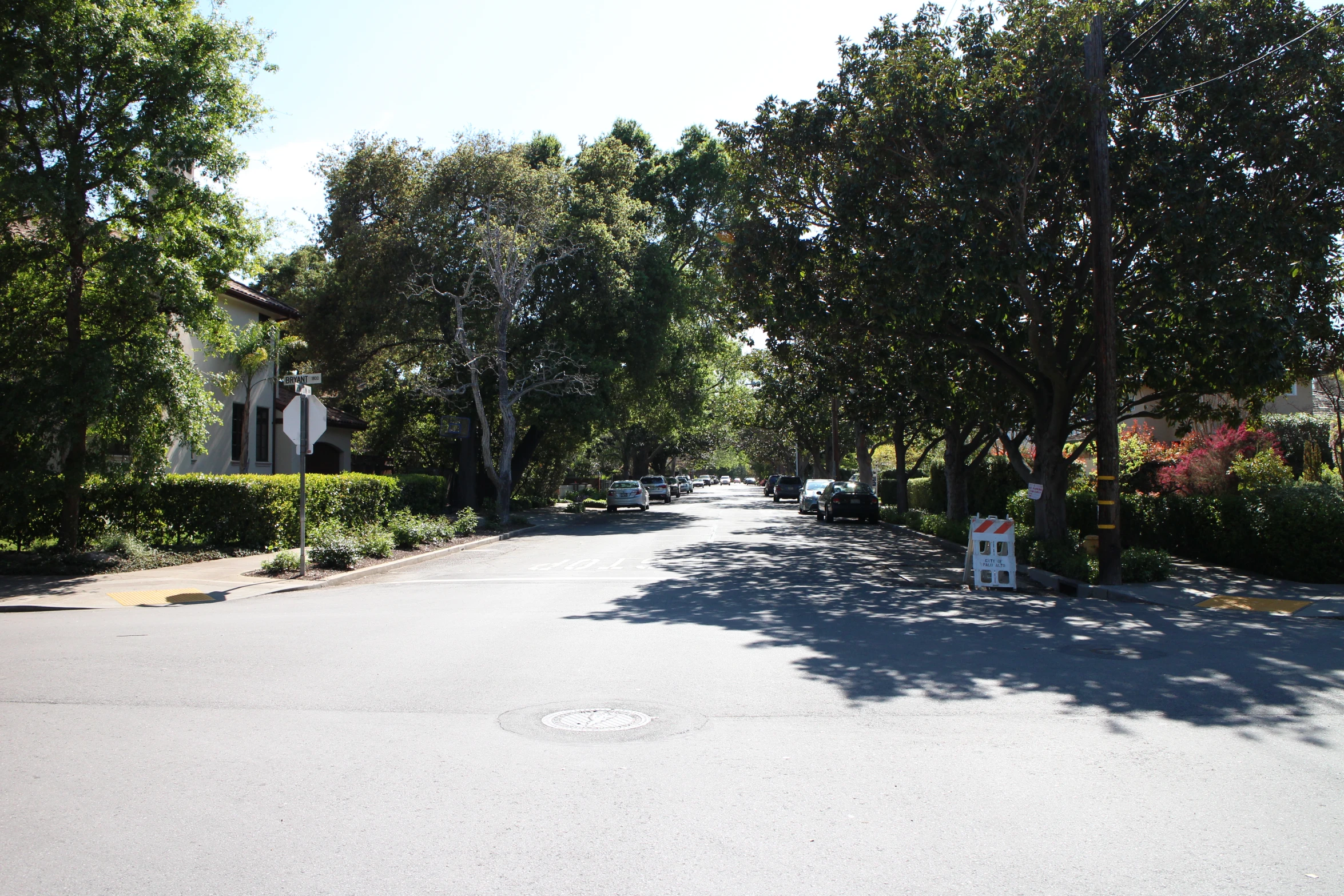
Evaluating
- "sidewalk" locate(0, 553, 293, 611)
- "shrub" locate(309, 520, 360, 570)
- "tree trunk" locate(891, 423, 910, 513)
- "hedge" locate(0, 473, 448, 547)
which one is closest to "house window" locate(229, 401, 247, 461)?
"hedge" locate(0, 473, 448, 547)

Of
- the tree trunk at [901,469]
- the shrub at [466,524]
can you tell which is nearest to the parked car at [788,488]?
the tree trunk at [901,469]

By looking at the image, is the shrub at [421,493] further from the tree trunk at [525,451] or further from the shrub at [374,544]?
the tree trunk at [525,451]

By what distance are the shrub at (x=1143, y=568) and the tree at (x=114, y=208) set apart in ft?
53.3

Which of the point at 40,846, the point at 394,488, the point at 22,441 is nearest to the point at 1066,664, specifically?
the point at 40,846

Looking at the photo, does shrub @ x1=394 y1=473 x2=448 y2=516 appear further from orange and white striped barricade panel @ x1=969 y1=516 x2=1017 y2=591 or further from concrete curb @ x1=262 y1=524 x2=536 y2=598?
orange and white striped barricade panel @ x1=969 y1=516 x2=1017 y2=591

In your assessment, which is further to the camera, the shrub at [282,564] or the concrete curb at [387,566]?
the shrub at [282,564]

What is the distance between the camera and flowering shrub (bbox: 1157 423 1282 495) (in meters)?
19.7

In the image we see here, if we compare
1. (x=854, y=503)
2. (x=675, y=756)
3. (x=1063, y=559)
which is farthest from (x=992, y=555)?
(x=854, y=503)

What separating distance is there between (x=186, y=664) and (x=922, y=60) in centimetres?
1467

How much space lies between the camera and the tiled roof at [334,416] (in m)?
29.8

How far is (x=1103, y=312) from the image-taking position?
1442 centimetres

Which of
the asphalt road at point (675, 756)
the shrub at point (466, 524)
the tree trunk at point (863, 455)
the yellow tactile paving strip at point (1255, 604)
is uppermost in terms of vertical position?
the tree trunk at point (863, 455)

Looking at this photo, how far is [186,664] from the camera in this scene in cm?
845

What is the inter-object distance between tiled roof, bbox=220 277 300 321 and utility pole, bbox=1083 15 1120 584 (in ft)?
63.9
